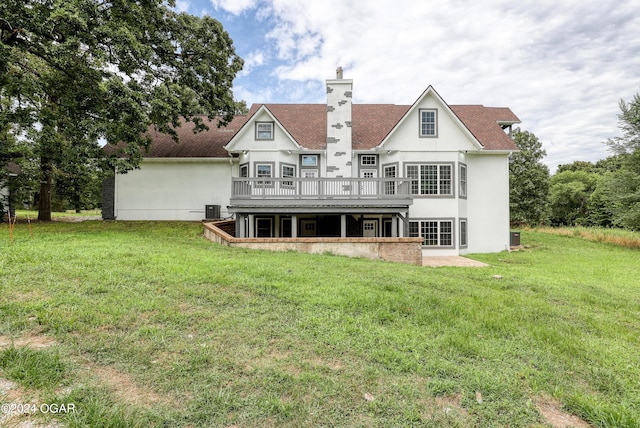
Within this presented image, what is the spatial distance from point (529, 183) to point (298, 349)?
111 ft

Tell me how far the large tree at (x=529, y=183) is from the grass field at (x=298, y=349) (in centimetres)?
2726

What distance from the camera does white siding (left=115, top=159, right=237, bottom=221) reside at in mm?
18453

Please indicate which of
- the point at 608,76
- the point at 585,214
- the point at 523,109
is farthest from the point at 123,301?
the point at 585,214

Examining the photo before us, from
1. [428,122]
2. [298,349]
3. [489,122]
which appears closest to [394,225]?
[428,122]

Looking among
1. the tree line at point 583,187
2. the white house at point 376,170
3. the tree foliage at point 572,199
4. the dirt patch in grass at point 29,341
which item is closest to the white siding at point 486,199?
the white house at point 376,170

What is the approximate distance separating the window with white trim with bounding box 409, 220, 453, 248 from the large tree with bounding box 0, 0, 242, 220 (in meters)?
12.4

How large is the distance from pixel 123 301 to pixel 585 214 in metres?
59.3

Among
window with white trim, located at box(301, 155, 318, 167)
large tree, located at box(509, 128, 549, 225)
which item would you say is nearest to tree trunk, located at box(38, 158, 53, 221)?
window with white trim, located at box(301, 155, 318, 167)

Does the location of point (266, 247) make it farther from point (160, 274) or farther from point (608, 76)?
point (608, 76)

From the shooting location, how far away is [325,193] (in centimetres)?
1353

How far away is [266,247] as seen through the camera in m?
11.4

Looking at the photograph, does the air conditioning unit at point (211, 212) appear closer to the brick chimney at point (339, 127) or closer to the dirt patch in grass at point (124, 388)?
the brick chimney at point (339, 127)

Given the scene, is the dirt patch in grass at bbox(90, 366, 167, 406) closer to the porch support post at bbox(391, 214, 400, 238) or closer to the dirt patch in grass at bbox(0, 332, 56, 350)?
the dirt patch in grass at bbox(0, 332, 56, 350)

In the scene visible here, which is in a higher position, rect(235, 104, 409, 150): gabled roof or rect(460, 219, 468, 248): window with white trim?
rect(235, 104, 409, 150): gabled roof
